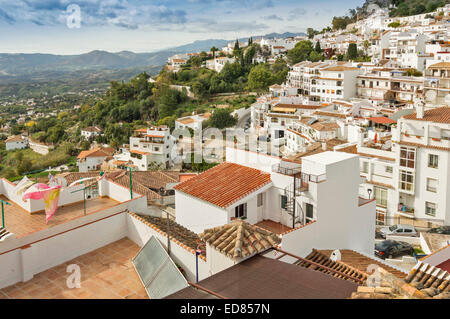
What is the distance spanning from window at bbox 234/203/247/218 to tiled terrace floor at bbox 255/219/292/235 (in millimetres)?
350

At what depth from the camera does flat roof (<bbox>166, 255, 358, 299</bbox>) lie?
9.83 feet

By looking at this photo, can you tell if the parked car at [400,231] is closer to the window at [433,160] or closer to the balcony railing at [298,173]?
the window at [433,160]

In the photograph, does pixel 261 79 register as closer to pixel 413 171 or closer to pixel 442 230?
pixel 413 171

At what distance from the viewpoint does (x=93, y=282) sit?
470 centimetres

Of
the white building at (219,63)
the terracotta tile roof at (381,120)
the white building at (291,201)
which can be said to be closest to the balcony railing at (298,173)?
the white building at (291,201)

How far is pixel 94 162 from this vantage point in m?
32.4

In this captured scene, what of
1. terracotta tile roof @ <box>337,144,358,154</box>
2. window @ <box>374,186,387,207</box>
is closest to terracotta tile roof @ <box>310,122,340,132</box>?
terracotta tile roof @ <box>337,144,358,154</box>

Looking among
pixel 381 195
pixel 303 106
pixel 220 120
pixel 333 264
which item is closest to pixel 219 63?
pixel 220 120

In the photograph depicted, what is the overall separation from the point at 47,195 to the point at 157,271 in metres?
2.09

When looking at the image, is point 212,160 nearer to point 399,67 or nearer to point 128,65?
point 399,67

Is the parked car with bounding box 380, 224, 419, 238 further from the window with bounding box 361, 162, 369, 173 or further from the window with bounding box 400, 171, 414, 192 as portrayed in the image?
the window with bounding box 361, 162, 369, 173
